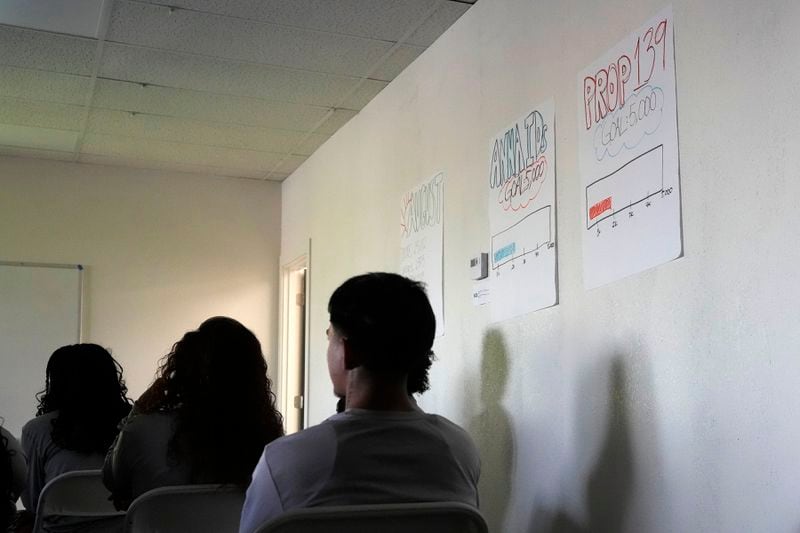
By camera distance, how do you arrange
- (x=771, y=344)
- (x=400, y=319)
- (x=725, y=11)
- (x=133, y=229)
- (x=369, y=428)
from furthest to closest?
(x=133, y=229) → (x=725, y=11) → (x=771, y=344) → (x=400, y=319) → (x=369, y=428)

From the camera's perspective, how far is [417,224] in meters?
3.52

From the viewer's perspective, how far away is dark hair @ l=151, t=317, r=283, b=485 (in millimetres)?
2137

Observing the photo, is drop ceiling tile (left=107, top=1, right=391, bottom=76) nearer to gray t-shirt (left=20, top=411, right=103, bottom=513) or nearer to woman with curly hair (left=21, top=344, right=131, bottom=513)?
woman with curly hair (left=21, top=344, right=131, bottom=513)

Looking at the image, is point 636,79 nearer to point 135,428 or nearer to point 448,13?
point 448,13

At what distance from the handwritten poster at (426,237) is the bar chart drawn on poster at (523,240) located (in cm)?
47

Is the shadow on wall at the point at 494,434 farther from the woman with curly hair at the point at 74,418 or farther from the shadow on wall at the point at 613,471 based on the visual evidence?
the woman with curly hair at the point at 74,418

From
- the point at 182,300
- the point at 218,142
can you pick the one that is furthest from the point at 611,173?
the point at 182,300

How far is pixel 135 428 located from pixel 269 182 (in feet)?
11.9

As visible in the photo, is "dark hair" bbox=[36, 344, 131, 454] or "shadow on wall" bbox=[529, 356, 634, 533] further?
"dark hair" bbox=[36, 344, 131, 454]

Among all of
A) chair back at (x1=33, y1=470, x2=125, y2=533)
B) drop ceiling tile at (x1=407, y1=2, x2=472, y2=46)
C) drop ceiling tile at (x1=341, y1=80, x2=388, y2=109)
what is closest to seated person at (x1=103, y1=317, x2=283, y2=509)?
chair back at (x1=33, y1=470, x2=125, y2=533)

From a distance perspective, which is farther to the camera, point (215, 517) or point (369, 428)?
point (215, 517)

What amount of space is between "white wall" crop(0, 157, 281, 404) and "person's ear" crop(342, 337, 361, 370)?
393 cm

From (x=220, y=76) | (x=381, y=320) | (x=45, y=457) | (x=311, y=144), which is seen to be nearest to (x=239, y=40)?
(x=220, y=76)

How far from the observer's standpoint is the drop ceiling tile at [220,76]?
3.62 meters
